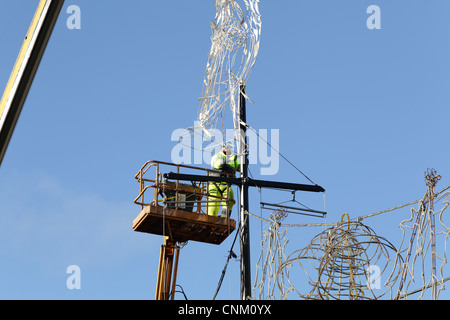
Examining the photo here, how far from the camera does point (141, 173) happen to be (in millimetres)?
20781

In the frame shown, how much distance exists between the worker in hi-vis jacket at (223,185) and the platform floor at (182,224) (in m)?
0.34

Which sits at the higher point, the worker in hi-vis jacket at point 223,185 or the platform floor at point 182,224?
the worker in hi-vis jacket at point 223,185

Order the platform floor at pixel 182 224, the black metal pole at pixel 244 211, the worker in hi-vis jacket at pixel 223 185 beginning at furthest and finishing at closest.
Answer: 1. the worker in hi-vis jacket at pixel 223 185
2. the platform floor at pixel 182 224
3. the black metal pole at pixel 244 211

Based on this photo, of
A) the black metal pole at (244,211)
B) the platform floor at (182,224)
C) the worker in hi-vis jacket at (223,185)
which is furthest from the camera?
the worker in hi-vis jacket at (223,185)

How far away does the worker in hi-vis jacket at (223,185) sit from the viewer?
20.8m

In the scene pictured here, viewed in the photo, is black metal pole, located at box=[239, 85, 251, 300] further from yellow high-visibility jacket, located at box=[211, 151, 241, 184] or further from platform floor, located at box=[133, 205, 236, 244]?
platform floor, located at box=[133, 205, 236, 244]

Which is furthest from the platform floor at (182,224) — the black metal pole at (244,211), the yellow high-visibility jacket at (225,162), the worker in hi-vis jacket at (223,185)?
the yellow high-visibility jacket at (225,162)

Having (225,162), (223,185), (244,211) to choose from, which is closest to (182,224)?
(223,185)

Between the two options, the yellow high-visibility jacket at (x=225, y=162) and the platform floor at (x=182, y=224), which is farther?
the yellow high-visibility jacket at (x=225, y=162)

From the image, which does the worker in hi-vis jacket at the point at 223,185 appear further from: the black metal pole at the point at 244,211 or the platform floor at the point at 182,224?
the black metal pole at the point at 244,211

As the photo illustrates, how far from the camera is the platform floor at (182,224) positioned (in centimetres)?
2070
